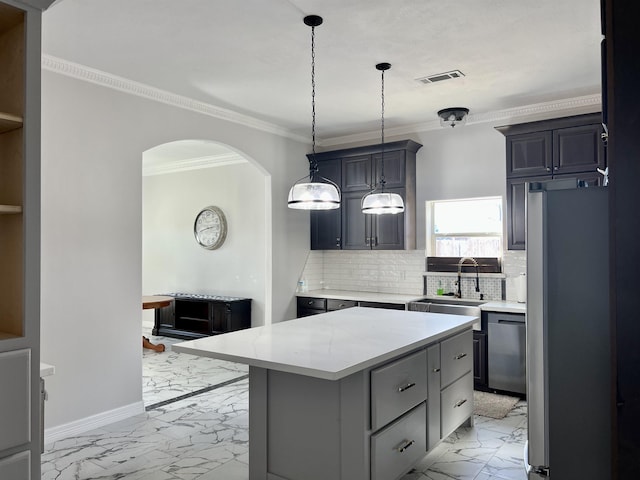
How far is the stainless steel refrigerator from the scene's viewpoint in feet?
4.32

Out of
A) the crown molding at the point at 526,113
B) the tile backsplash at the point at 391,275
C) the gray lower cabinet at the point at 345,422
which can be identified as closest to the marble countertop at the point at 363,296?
the tile backsplash at the point at 391,275

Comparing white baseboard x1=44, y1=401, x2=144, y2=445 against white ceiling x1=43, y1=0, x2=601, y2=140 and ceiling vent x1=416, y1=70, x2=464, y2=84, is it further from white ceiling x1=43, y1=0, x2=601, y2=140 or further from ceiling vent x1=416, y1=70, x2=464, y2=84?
ceiling vent x1=416, y1=70, x2=464, y2=84

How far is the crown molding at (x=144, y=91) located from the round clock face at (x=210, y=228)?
2.24m

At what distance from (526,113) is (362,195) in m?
1.98

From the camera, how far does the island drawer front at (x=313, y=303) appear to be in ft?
19.1

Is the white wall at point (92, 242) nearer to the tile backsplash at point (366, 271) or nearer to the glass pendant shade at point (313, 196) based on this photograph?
the glass pendant shade at point (313, 196)

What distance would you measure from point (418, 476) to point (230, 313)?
4.26 meters

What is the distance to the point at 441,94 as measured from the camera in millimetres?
4547

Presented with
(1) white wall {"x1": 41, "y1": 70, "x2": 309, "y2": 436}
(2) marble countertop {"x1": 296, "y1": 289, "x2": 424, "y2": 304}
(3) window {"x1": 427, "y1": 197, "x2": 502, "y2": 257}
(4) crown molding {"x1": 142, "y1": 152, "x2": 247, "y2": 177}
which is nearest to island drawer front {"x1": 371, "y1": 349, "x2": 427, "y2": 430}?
(2) marble countertop {"x1": 296, "y1": 289, "x2": 424, "y2": 304}

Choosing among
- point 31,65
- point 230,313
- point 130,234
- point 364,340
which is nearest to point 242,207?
point 230,313

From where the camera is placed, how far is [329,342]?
8.92 feet

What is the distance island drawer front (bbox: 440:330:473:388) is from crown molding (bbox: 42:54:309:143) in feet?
10.5

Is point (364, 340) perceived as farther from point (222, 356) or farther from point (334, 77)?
point (334, 77)

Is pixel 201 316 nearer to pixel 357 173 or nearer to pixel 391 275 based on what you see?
pixel 391 275
